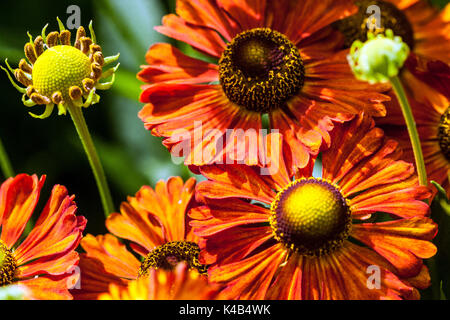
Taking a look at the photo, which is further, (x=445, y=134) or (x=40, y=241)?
(x=445, y=134)

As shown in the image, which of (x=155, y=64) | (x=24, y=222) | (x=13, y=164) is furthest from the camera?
(x=13, y=164)

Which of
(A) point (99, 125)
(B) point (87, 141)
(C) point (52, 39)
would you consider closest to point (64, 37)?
(C) point (52, 39)

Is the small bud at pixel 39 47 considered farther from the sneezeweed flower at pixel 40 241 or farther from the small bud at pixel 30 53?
the sneezeweed flower at pixel 40 241

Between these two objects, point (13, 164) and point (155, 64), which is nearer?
point (155, 64)

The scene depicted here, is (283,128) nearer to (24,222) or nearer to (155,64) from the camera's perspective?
(155,64)

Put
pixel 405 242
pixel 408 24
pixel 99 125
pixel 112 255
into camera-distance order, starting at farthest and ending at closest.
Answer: pixel 99 125
pixel 408 24
pixel 112 255
pixel 405 242

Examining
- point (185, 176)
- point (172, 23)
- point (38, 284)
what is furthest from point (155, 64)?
point (38, 284)

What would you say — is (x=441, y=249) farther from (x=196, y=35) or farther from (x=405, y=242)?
(x=196, y=35)
